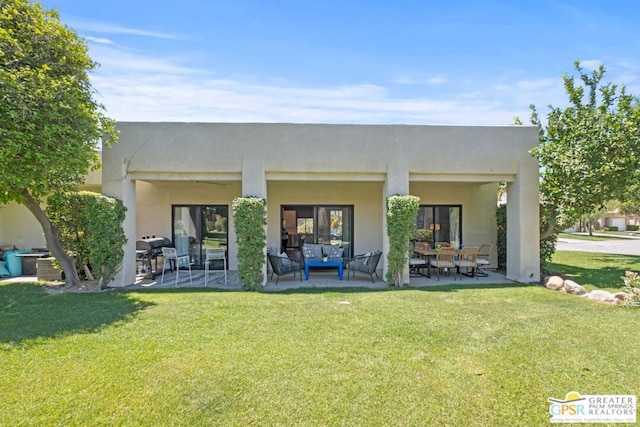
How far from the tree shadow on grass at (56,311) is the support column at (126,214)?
91cm

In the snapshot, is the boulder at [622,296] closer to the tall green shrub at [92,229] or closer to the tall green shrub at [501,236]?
the tall green shrub at [501,236]

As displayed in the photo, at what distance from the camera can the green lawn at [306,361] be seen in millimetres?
3324

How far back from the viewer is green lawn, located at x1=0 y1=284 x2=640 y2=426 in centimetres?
332

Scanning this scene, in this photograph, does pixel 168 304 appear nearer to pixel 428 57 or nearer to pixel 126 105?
pixel 126 105

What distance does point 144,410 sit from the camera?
3.32 metres

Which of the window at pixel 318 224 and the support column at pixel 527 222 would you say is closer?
the support column at pixel 527 222

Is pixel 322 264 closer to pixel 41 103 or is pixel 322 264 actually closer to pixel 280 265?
pixel 280 265

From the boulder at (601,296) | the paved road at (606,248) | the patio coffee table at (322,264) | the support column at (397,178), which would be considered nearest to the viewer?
the boulder at (601,296)

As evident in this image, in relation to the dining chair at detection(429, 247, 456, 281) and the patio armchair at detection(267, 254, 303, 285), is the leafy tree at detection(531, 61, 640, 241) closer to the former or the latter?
the dining chair at detection(429, 247, 456, 281)

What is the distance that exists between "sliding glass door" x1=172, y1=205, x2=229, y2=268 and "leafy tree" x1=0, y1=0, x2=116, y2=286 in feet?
14.5

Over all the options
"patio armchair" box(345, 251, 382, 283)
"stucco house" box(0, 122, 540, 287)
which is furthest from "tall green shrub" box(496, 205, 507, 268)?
"patio armchair" box(345, 251, 382, 283)

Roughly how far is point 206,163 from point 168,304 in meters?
4.09

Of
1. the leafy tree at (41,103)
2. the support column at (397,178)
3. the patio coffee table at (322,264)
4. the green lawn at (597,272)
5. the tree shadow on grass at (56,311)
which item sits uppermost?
the leafy tree at (41,103)

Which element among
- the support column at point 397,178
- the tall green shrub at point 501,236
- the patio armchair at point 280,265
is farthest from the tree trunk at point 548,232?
the patio armchair at point 280,265
